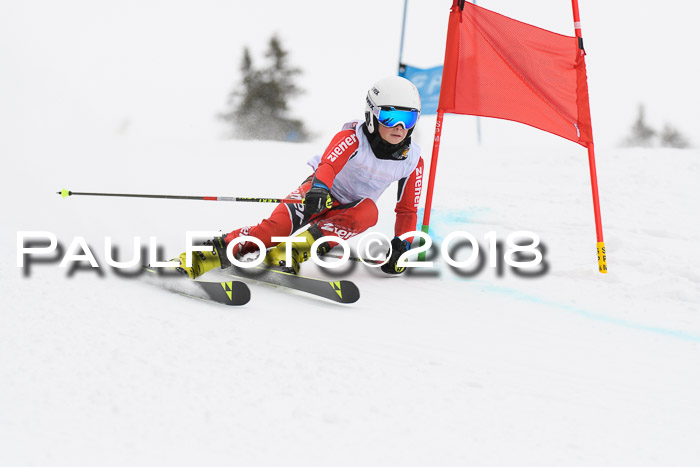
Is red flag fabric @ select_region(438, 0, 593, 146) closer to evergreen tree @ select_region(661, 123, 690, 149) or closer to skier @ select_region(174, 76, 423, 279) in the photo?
skier @ select_region(174, 76, 423, 279)

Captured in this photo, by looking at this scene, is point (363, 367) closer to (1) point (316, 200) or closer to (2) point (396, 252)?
(1) point (316, 200)

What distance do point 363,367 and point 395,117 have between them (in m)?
1.81

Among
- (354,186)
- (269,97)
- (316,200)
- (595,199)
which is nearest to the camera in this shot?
(316,200)

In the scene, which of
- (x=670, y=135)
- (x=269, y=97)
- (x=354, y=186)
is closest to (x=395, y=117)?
(x=354, y=186)

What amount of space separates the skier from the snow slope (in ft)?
1.25

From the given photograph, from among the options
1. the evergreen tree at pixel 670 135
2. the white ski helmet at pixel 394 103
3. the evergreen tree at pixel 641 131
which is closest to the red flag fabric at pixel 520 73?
the white ski helmet at pixel 394 103

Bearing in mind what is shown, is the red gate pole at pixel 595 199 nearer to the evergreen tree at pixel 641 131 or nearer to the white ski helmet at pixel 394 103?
the white ski helmet at pixel 394 103

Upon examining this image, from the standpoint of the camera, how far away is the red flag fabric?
4367 millimetres

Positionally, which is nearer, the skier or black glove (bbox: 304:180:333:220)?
black glove (bbox: 304:180:333:220)

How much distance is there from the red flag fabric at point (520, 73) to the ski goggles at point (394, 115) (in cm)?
101

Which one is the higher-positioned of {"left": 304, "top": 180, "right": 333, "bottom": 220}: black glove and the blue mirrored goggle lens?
the blue mirrored goggle lens

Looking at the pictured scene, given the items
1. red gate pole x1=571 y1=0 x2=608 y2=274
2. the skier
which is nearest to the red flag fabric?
red gate pole x1=571 y1=0 x2=608 y2=274

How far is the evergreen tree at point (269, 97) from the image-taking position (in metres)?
20.8

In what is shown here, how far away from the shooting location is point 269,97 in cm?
2081
